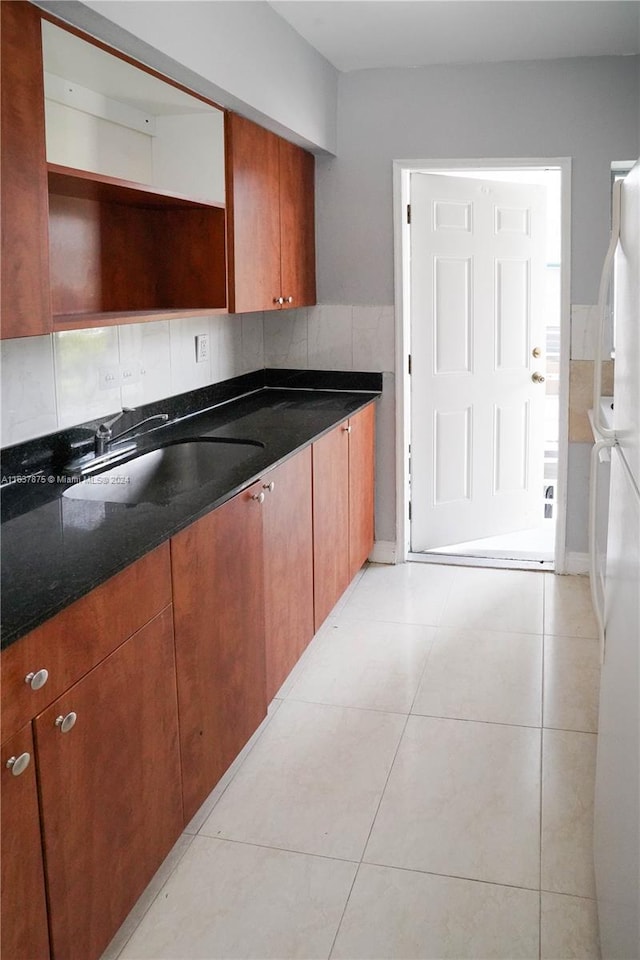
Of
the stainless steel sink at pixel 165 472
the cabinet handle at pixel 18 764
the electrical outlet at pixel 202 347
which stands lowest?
the cabinet handle at pixel 18 764

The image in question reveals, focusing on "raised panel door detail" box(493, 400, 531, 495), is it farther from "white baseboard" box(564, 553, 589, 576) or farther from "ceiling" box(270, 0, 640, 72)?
"ceiling" box(270, 0, 640, 72)

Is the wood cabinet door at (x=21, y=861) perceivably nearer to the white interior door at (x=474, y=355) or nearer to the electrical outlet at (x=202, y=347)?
the electrical outlet at (x=202, y=347)

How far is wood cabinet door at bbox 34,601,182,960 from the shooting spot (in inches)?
64.2

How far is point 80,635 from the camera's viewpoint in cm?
168

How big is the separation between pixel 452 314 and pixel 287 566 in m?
2.09

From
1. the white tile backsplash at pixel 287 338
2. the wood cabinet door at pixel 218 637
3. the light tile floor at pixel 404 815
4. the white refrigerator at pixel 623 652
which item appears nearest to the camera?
the white refrigerator at pixel 623 652

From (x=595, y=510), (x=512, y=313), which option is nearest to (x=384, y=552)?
(x=512, y=313)

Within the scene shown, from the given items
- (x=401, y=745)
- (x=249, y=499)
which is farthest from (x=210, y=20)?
(x=401, y=745)

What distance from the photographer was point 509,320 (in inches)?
186

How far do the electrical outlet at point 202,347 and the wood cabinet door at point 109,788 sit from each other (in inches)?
75.1

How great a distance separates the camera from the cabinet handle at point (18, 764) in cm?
147

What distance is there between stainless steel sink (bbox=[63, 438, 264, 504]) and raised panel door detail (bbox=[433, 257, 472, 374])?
178 centimetres

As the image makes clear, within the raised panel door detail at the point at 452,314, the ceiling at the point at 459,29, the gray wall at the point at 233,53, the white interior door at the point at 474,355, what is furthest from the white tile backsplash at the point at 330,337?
the ceiling at the point at 459,29

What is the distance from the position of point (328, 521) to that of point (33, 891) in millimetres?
2205
